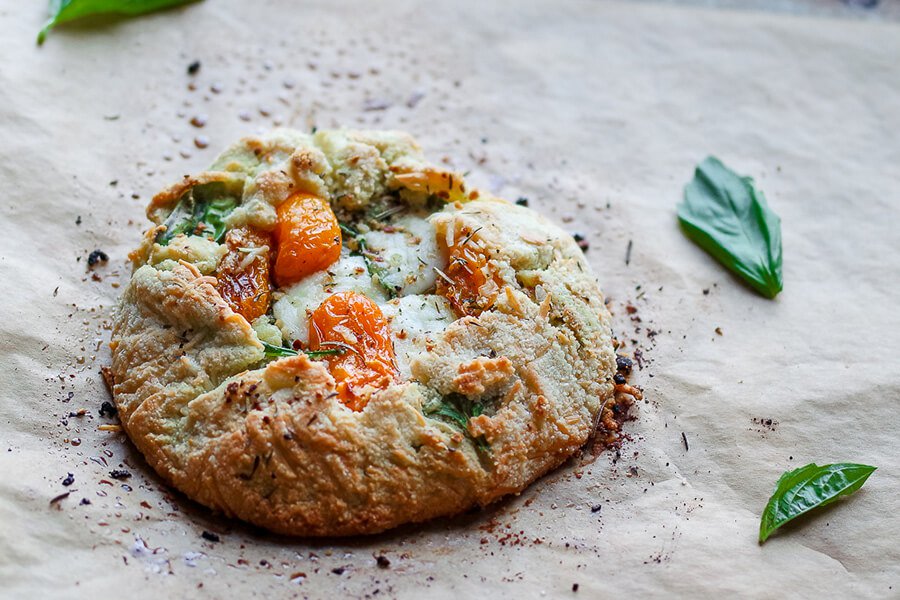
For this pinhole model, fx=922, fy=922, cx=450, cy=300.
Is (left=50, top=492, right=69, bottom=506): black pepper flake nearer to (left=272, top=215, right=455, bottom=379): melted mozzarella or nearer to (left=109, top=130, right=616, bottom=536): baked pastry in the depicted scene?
(left=109, top=130, right=616, bottom=536): baked pastry

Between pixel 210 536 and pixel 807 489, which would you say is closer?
pixel 210 536

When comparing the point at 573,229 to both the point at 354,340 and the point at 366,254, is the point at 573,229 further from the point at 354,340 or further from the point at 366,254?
the point at 354,340

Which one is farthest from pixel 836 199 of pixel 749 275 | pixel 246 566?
pixel 246 566

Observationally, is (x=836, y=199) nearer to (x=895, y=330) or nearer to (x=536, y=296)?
(x=895, y=330)

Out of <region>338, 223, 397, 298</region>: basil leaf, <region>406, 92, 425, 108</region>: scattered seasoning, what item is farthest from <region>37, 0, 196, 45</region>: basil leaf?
<region>338, 223, 397, 298</region>: basil leaf

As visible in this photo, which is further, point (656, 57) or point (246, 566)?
point (656, 57)

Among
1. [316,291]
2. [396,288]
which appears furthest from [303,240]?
[396,288]
